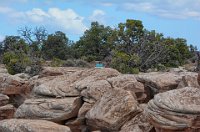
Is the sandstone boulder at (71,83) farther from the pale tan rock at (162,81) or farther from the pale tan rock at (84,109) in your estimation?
the pale tan rock at (162,81)

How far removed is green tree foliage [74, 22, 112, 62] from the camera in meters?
30.9

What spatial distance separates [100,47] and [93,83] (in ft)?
70.0

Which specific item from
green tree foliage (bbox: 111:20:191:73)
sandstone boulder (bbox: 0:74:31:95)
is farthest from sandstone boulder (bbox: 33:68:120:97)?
green tree foliage (bbox: 111:20:191:73)

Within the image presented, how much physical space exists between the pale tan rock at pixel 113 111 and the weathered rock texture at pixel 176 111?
0.80m

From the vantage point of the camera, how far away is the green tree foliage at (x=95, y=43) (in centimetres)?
3086

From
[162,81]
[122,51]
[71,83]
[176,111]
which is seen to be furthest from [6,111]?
[122,51]

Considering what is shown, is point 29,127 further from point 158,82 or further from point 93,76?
point 158,82

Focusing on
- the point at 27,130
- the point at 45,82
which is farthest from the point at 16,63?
the point at 27,130

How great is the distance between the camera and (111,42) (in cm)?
2694

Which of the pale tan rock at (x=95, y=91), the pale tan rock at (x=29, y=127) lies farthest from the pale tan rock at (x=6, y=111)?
the pale tan rock at (x=29, y=127)

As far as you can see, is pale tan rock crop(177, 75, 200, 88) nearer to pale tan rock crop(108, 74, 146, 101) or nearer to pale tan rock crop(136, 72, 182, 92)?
pale tan rock crop(136, 72, 182, 92)

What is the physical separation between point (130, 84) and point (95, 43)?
21755mm

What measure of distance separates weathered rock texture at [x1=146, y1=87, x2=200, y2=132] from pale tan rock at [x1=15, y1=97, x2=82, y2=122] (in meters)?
2.35

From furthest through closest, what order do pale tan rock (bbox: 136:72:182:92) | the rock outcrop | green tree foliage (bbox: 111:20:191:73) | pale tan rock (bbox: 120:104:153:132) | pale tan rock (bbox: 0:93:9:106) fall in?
green tree foliage (bbox: 111:20:191:73)
pale tan rock (bbox: 0:93:9:106)
the rock outcrop
pale tan rock (bbox: 136:72:182:92)
pale tan rock (bbox: 120:104:153:132)
